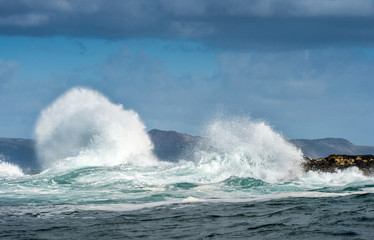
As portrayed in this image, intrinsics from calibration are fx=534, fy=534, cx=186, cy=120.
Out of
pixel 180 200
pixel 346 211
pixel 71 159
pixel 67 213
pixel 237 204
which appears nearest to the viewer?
pixel 346 211

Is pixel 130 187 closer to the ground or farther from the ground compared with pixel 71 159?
closer to the ground

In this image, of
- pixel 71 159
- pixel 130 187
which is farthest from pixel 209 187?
pixel 71 159

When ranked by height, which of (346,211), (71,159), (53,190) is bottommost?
(346,211)

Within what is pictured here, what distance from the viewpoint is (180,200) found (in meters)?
18.8

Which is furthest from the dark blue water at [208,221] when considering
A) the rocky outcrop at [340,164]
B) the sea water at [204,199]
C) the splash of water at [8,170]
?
the splash of water at [8,170]

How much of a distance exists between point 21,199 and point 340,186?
13.1 m

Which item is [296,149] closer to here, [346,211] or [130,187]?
[130,187]

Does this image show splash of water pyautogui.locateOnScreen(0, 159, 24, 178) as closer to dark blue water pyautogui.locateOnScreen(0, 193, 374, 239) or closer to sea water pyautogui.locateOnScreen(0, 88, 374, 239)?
sea water pyautogui.locateOnScreen(0, 88, 374, 239)

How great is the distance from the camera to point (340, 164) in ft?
91.8

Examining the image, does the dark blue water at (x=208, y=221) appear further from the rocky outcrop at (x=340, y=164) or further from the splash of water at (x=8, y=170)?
the splash of water at (x=8, y=170)

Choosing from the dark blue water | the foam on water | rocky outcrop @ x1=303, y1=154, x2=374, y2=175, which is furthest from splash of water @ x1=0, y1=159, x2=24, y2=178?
the dark blue water

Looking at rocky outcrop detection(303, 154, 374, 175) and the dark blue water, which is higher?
rocky outcrop detection(303, 154, 374, 175)

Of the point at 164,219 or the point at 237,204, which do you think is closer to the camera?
the point at 164,219

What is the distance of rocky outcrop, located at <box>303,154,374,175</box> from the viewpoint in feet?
89.8
